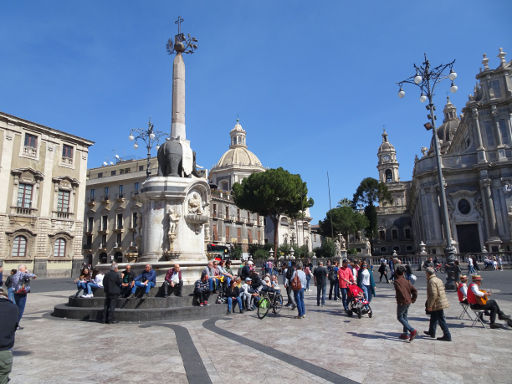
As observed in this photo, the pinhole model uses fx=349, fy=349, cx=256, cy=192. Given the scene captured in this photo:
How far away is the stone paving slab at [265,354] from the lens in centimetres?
A: 482

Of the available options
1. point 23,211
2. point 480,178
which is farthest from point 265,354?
point 480,178

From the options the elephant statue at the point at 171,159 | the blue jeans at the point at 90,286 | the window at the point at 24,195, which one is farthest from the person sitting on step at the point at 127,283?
the window at the point at 24,195

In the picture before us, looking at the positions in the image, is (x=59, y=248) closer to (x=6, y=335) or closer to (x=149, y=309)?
(x=149, y=309)

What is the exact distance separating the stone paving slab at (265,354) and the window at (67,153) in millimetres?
27326

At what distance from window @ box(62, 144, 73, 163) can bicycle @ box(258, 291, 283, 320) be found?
2939cm

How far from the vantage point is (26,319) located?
9.74 meters

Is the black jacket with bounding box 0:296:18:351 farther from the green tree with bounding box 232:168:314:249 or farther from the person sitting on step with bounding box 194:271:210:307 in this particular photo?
the green tree with bounding box 232:168:314:249

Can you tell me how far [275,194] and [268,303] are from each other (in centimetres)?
3338

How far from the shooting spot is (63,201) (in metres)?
31.8

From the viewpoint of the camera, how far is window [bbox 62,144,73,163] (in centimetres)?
3247

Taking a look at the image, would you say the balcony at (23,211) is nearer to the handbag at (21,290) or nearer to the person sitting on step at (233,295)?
the handbag at (21,290)

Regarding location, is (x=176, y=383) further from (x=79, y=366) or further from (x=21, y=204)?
(x=21, y=204)

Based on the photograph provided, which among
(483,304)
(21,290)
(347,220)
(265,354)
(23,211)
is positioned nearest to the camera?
(265,354)

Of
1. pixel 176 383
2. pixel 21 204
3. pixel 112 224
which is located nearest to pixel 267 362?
pixel 176 383
